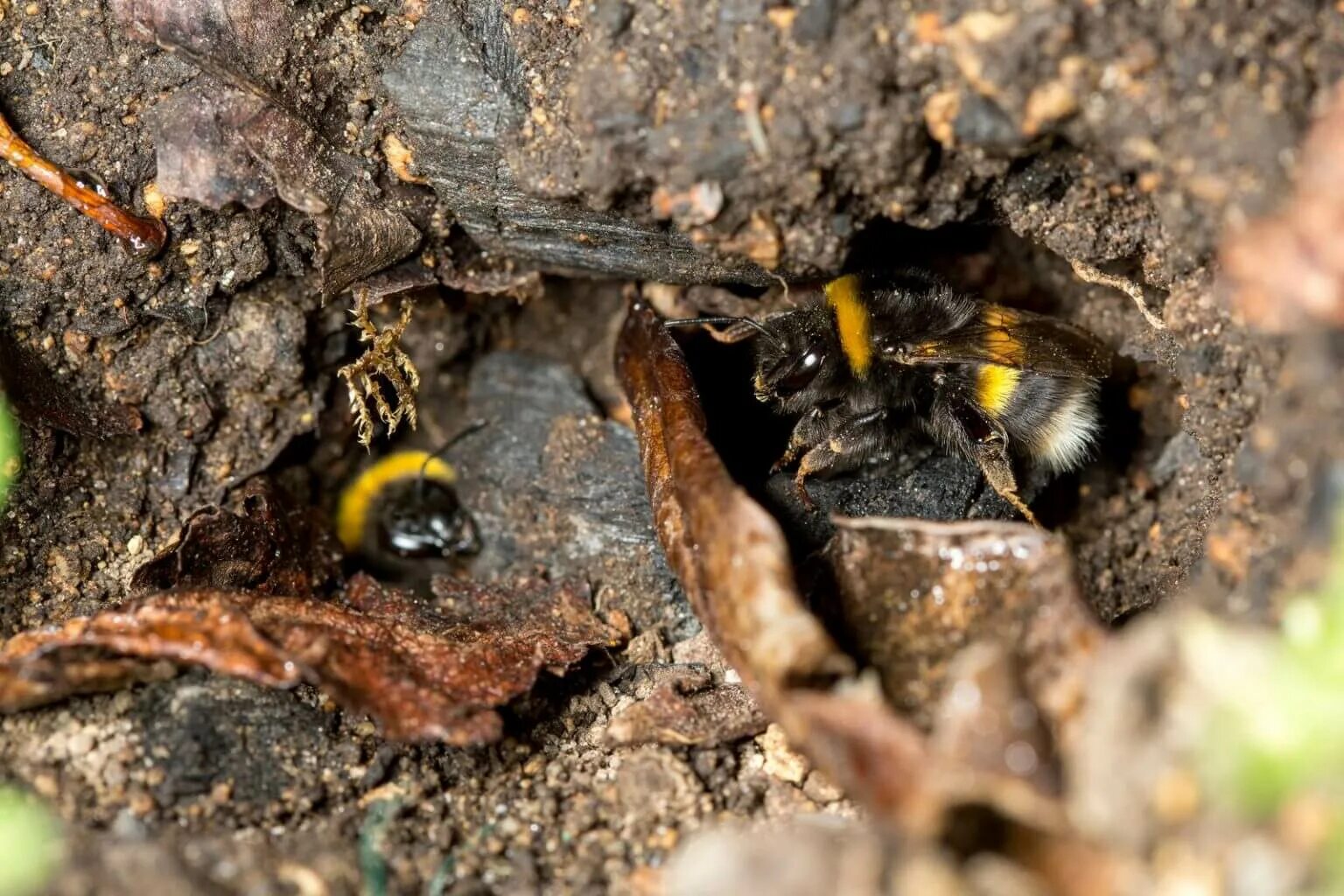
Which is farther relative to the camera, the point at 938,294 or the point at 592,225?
the point at 938,294

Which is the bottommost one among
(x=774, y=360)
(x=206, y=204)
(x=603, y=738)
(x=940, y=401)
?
(x=603, y=738)

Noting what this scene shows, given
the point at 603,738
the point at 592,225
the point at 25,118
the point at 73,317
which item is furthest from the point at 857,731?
the point at 25,118

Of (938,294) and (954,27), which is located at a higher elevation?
(954,27)

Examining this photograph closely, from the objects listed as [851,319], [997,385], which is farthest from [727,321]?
[997,385]

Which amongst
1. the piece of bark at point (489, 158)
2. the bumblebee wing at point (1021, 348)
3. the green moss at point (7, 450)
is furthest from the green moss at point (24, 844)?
the bumblebee wing at point (1021, 348)

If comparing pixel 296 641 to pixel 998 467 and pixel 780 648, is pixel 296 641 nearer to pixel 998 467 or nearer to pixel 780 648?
pixel 780 648

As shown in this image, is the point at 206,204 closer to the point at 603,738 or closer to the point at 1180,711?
the point at 603,738
